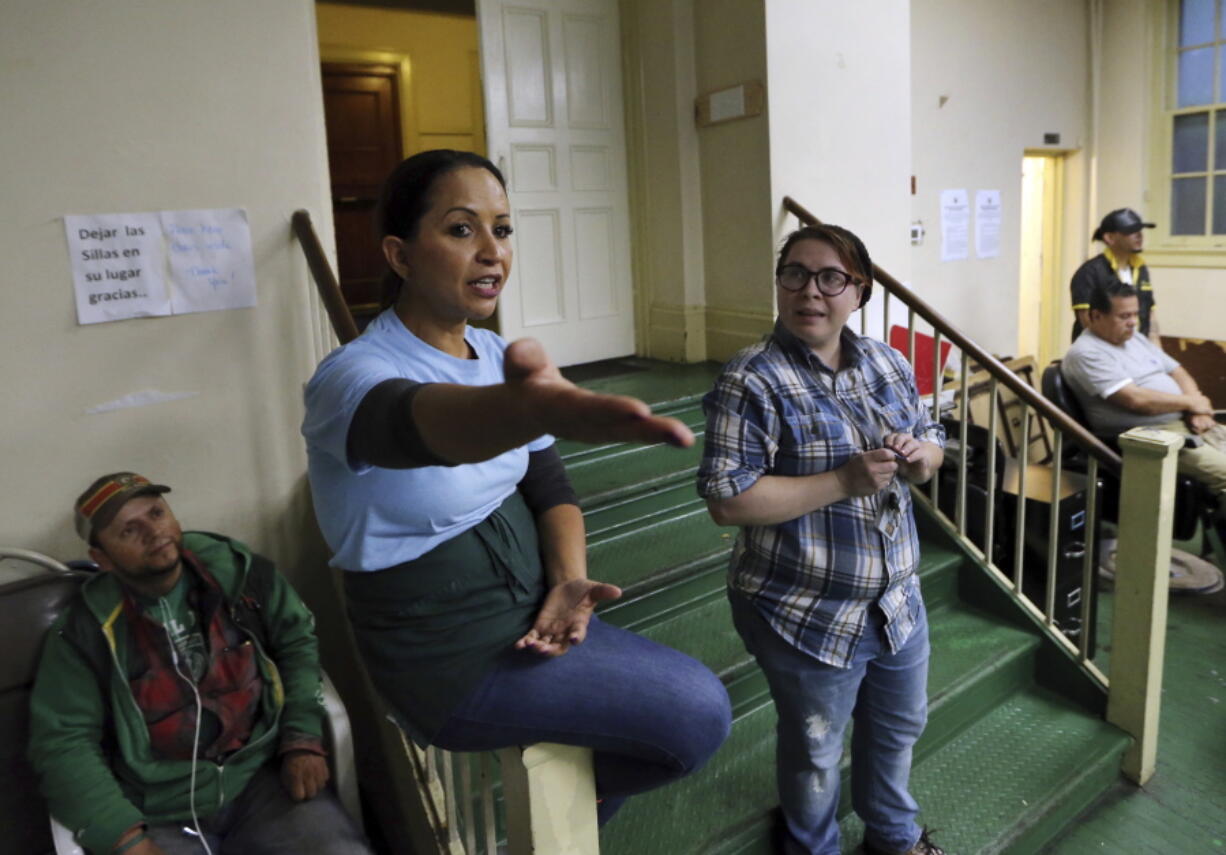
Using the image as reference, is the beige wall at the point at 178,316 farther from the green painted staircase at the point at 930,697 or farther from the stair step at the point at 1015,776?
the stair step at the point at 1015,776

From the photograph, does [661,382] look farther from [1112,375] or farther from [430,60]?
[430,60]

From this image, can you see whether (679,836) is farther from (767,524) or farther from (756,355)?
(756,355)

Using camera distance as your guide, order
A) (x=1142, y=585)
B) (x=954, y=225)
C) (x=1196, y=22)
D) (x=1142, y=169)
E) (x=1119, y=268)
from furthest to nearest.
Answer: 1. (x=1142, y=169)
2. (x=1196, y=22)
3. (x=954, y=225)
4. (x=1119, y=268)
5. (x=1142, y=585)

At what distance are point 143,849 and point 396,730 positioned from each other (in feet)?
1.86

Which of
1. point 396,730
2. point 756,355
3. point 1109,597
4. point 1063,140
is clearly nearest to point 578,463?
point 396,730

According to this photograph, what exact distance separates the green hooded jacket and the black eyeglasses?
1480mm

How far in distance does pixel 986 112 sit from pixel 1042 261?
62.6 inches

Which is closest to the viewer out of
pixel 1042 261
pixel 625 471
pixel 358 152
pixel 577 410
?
pixel 577 410

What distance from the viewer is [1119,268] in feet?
14.6

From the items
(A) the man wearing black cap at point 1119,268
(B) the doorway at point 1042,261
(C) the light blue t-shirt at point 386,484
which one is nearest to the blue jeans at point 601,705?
(C) the light blue t-shirt at point 386,484

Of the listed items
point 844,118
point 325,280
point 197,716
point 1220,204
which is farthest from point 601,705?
point 1220,204

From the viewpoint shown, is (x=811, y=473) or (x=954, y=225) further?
(x=954, y=225)

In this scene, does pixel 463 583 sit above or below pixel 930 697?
above

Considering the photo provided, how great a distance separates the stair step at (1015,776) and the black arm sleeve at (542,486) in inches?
53.0
